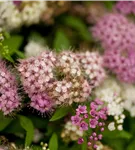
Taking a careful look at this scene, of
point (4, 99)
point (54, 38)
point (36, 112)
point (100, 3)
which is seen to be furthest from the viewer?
point (100, 3)

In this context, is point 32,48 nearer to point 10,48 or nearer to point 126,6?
point 10,48

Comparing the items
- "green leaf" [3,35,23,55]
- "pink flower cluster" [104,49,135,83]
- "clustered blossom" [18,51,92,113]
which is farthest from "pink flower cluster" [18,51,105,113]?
"pink flower cluster" [104,49,135,83]

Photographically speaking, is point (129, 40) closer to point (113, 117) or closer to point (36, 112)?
point (113, 117)

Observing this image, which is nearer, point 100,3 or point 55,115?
point 55,115

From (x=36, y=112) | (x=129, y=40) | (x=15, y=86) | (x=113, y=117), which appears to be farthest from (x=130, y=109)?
(x=15, y=86)

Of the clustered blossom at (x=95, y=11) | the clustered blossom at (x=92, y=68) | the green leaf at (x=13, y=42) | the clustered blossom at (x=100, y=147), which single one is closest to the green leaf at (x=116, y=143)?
the clustered blossom at (x=100, y=147)

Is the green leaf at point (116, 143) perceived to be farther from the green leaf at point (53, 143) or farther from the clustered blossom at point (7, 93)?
the clustered blossom at point (7, 93)

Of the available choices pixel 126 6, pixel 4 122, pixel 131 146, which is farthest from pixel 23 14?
pixel 131 146
